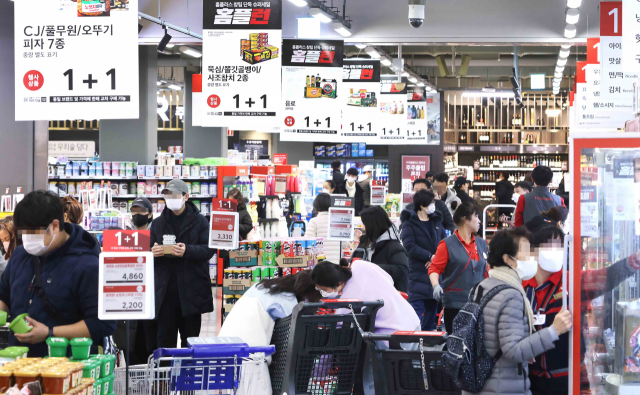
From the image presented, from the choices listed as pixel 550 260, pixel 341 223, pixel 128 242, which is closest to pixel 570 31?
pixel 341 223

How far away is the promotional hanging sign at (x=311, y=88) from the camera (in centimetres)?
1005

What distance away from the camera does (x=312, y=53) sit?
33.2 ft

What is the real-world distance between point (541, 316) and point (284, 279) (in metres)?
1.39

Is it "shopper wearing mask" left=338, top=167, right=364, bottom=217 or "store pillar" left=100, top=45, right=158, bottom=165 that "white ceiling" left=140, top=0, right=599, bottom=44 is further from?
"store pillar" left=100, top=45, right=158, bottom=165

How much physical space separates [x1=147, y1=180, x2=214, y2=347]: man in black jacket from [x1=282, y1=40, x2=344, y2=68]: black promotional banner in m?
4.58

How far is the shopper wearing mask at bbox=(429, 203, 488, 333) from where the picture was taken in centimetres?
605

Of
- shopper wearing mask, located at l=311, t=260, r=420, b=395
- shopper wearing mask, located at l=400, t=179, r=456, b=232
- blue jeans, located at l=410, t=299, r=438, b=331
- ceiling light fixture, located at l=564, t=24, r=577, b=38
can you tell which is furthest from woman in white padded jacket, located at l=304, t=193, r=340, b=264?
shopper wearing mask, located at l=311, t=260, r=420, b=395

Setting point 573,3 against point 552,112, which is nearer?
point 573,3

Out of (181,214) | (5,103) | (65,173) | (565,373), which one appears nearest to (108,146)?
(65,173)

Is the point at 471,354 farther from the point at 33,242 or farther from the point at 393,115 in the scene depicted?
the point at 393,115

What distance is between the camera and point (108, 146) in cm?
1483

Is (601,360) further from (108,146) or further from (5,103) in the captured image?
(108,146)

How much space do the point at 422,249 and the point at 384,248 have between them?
95cm

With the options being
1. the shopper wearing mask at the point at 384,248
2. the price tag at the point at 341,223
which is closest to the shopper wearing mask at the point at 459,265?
the shopper wearing mask at the point at 384,248
